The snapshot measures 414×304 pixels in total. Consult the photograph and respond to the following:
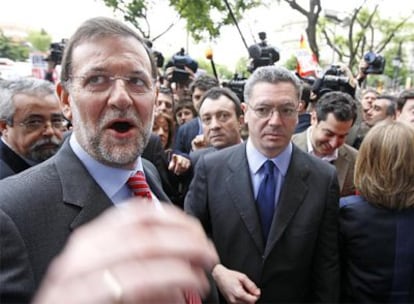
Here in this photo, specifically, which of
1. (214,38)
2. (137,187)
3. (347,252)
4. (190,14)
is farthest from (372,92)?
(214,38)

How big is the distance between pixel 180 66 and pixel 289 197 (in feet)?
13.1

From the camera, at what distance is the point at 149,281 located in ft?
1.54

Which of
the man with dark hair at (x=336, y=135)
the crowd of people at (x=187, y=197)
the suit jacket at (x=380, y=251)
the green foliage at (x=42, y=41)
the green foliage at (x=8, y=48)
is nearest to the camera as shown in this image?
the crowd of people at (x=187, y=197)

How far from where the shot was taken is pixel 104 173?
133 centimetres

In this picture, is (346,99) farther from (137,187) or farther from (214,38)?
(214,38)

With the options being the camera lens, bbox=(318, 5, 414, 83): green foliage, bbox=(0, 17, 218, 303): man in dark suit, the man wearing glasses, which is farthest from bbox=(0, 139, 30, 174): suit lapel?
bbox=(318, 5, 414, 83): green foliage

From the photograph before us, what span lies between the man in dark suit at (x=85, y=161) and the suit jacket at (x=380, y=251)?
1024 mm

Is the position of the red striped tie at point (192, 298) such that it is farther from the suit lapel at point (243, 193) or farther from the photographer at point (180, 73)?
the photographer at point (180, 73)

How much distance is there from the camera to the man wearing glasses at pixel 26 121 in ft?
7.59

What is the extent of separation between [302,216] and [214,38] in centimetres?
1224

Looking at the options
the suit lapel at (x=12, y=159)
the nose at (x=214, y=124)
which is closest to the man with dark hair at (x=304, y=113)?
the nose at (x=214, y=124)

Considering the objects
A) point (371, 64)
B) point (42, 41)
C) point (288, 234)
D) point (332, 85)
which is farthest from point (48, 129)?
point (42, 41)

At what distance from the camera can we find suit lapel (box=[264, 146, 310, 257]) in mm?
1991

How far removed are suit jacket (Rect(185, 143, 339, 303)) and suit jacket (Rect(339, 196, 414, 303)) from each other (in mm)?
101
